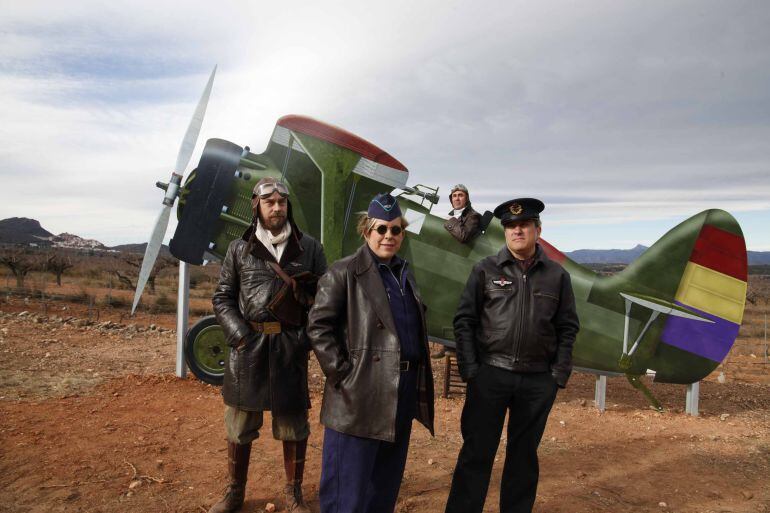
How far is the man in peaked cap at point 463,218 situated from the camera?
5641 millimetres

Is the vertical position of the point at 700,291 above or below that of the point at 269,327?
above

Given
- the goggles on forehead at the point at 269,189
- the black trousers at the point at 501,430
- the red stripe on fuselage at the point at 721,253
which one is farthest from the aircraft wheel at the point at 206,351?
the red stripe on fuselage at the point at 721,253

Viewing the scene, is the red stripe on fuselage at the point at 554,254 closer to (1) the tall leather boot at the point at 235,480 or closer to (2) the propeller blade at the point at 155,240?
(1) the tall leather boot at the point at 235,480

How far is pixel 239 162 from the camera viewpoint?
5.86 m

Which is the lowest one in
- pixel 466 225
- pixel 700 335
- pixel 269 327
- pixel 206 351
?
pixel 206 351

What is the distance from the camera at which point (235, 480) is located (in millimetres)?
3197

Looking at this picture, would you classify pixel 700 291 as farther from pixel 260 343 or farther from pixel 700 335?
pixel 260 343

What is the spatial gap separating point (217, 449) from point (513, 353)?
2.96 meters

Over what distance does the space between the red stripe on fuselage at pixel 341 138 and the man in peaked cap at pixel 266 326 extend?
2711 millimetres

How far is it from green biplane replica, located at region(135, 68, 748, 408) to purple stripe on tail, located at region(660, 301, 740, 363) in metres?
0.01

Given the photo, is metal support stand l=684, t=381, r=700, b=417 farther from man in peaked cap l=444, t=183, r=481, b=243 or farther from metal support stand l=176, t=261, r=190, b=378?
metal support stand l=176, t=261, r=190, b=378

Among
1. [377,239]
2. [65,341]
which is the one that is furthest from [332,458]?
[65,341]

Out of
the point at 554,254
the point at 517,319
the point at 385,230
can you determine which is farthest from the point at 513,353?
the point at 554,254

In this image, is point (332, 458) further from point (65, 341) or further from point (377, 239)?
point (65, 341)
